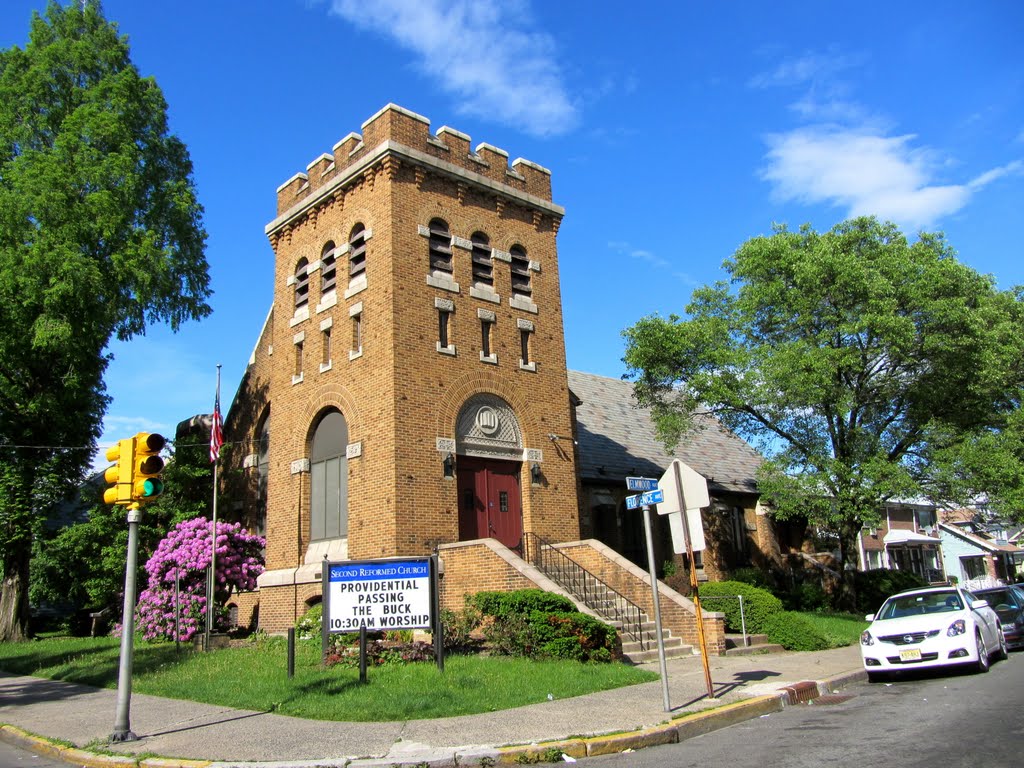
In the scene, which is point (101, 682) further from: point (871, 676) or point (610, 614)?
point (871, 676)

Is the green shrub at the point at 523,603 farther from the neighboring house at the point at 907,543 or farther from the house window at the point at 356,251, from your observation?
the neighboring house at the point at 907,543

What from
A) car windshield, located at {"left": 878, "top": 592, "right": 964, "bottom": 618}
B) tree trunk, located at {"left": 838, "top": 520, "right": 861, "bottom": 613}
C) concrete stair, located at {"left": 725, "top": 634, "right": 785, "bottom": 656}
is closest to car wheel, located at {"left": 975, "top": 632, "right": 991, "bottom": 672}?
car windshield, located at {"left": 878, "top": 592, "right": 964, "bottom": 618}

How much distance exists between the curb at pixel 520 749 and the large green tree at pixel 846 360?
37.9ft

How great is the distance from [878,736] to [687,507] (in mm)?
3321

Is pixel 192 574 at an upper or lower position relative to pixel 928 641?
upper

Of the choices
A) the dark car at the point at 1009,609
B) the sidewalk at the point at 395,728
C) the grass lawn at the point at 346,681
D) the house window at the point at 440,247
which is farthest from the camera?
the house window at the point at 440,247

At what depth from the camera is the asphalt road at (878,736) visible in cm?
700

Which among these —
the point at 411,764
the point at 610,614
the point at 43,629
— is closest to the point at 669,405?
the point at 610,614

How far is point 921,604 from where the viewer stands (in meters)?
13.7

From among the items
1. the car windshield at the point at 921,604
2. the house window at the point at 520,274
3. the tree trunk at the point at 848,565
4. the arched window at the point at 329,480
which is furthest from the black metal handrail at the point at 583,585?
the tree trunk at the point at 848,565

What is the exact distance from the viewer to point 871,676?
Result: 1273 centimetres

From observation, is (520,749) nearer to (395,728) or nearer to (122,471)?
(395,728)

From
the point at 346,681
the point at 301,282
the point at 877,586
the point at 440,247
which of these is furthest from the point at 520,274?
the point at 877,586

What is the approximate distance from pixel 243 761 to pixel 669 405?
18438 mm
